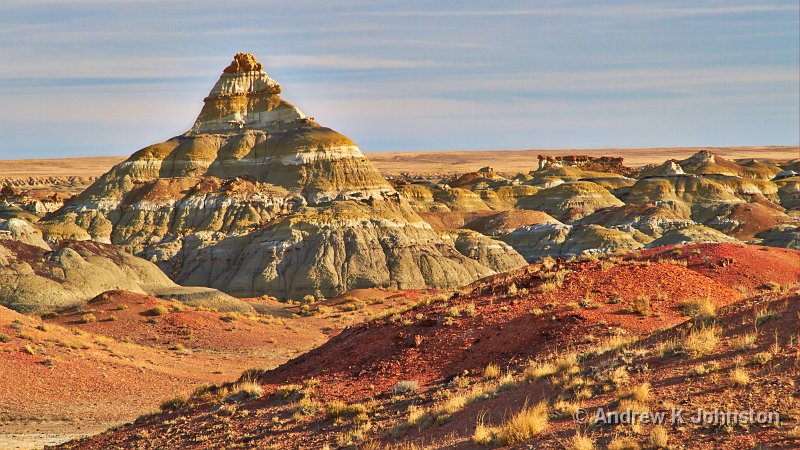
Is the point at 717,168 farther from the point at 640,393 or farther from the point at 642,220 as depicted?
the point at 640,393

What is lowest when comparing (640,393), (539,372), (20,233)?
(20,233)

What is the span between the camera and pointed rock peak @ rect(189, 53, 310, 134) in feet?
415

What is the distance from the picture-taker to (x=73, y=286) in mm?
58906

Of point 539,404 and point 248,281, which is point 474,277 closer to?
point 248,281

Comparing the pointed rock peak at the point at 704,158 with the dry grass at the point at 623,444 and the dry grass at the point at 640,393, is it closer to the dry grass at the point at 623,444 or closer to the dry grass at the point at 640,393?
the dry grass at the point at 640,393

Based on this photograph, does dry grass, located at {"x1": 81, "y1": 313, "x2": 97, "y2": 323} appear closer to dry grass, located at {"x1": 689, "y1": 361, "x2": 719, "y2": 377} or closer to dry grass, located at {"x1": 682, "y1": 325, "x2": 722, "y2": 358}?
dry grass, located at {"x1": 682, "y1": 325, "x2": 722, "y2": 358}

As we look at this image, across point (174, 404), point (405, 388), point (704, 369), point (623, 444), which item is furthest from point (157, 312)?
point (623, 444)

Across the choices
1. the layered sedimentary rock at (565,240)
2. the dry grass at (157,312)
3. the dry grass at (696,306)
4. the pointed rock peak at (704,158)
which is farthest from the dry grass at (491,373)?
the pointed rock peak at (704,158)

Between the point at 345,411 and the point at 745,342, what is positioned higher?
the point at 745,342

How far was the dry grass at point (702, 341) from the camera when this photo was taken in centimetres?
1895

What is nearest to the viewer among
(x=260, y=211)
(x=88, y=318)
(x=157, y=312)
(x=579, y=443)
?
(x=579, y=443)

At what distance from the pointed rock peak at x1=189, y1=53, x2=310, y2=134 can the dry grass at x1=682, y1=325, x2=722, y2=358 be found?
348ft

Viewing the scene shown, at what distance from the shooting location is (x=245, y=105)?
129125 mm

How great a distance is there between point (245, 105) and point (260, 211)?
26300 mm
